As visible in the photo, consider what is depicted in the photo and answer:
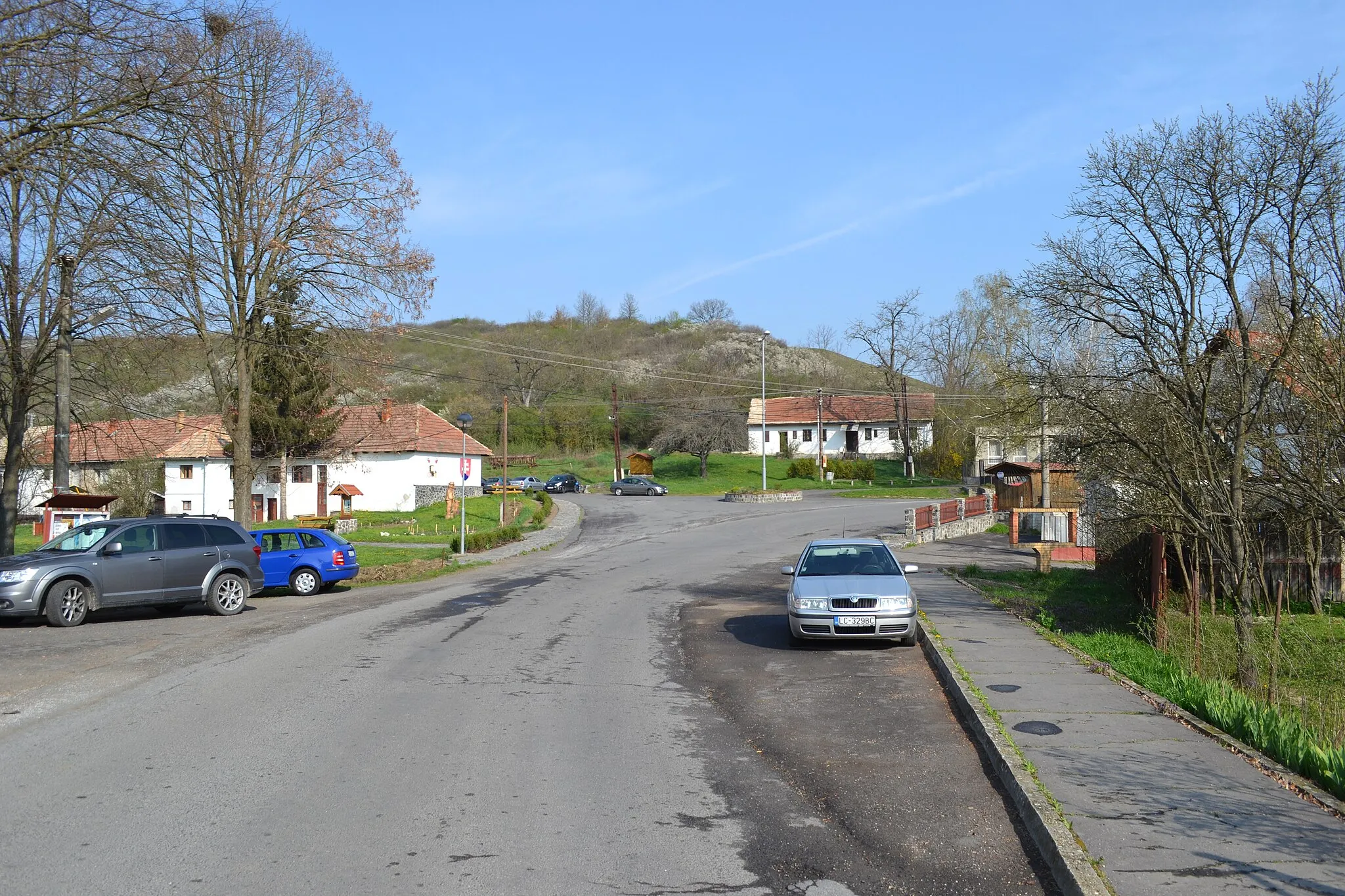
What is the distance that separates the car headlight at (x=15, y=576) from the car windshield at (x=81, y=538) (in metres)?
0.82

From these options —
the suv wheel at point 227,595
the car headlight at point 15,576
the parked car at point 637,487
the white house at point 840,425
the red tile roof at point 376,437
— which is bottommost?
the suv wheel at point 227,595

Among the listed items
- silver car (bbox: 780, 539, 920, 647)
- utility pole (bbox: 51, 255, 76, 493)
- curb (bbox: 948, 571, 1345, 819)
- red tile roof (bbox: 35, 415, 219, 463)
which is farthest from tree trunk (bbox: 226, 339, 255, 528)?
curb (bbox: 948, 571, 1345, 819)

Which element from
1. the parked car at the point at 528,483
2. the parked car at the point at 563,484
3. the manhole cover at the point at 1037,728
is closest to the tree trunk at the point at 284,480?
the parked car at the point at 528,483

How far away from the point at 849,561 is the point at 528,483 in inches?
2331

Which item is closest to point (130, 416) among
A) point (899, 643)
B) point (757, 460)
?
point (899, 643)

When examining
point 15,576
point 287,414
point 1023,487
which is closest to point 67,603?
point 15,576

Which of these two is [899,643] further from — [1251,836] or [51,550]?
[51,550]

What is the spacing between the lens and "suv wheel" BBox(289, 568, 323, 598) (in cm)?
2219

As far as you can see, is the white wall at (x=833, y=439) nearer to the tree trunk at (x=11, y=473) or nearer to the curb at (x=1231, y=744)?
the tree trunk at (x=11, y=473)

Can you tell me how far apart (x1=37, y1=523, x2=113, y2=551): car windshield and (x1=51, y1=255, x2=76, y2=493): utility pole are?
6845mm

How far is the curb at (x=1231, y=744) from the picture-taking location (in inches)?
248

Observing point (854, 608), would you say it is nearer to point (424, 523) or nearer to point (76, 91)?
point (76, 91)

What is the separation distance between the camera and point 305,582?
73.1 feet

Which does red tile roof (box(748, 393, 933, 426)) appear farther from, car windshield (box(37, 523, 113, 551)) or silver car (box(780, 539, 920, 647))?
car windshield (box(37, 523, 113, 551))
